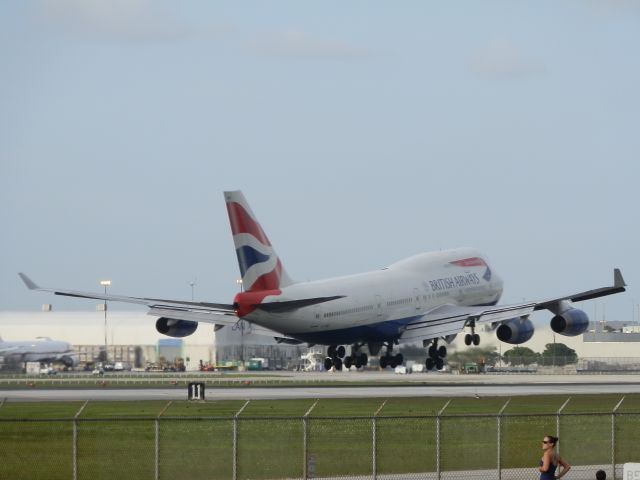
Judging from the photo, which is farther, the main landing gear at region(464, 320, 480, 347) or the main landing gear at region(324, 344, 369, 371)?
the main landing gear at region(464, 320, 480, 347)

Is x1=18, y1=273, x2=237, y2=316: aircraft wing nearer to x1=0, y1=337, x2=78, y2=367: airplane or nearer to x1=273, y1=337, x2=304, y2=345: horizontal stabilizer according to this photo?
x1=273, y1=337, x2=304, y2=345: horizontal stabilizer

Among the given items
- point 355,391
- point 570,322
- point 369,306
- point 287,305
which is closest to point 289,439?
point 355,391

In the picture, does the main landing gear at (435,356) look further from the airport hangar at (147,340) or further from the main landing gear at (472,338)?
the airport hangar at (147,340)

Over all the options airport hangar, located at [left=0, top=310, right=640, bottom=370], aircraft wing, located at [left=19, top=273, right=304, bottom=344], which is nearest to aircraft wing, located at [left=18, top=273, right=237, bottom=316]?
aircraft wing, located at [left=19, top=273, right=304, bottom=344]

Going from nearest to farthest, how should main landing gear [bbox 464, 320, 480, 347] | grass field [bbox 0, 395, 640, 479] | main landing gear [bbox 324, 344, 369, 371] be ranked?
grass field [bbox 0, 395, 640, 479] < main landing gear [bbox 324, 344, 369, 371] < main landing gear [bbox 464, 320, 480, 347]

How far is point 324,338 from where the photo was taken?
80500mm

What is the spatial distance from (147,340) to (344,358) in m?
59.9

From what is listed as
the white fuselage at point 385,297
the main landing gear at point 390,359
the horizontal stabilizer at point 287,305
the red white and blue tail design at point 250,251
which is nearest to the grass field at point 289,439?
the horizontal stabilizer at point 287,305

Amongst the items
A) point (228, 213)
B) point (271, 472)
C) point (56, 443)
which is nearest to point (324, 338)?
point (228, 213)

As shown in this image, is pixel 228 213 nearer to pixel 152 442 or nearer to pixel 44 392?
pixel 44 392

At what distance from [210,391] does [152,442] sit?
97.1 ft

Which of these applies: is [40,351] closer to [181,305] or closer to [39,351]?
[39,351]

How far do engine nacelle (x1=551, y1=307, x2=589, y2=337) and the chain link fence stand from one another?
91.9 feet

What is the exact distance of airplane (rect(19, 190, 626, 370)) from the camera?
7488 cm
